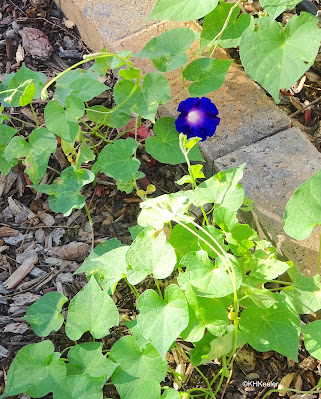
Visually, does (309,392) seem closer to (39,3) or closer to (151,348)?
(151,348)

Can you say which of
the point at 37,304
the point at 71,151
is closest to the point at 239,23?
the point at 71,151

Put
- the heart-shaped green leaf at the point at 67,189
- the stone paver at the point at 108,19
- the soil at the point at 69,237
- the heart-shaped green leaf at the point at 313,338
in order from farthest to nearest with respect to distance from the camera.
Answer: the stone paver at the point at 108,19 → the heart-shaped green leaf at the point at 67,189 → the soil at the point at 69,237 → the heart-shaped green leaf at the point at 313,338

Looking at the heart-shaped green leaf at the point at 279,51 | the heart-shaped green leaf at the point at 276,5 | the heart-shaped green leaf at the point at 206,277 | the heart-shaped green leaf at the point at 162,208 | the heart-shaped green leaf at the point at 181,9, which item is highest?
the heart-shaped green leaf at the point at 276,5

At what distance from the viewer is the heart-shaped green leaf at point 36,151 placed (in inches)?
60.4

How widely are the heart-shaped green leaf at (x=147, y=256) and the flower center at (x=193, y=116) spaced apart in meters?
0.53

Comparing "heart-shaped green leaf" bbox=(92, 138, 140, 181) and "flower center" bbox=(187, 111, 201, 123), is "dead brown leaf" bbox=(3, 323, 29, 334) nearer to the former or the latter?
"heart-shaped green leaf" bbox=(92, 138, 140, 181)

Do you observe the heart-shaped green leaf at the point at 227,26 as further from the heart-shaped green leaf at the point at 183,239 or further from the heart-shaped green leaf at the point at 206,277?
the heart-shaped green leaf at the point at 206,277

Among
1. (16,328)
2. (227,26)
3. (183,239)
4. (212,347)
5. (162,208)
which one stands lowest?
(16,328)

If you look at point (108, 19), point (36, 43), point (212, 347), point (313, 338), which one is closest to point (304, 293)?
point (313, 338)

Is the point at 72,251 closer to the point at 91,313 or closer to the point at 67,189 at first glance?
the point at 67,189

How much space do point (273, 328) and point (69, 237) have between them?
2.31 ft

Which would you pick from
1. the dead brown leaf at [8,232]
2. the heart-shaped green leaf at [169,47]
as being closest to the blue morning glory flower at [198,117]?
the heart-shaped green leaf at [169,47]

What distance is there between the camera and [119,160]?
5.12 ft

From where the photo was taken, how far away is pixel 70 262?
160 centimetres
